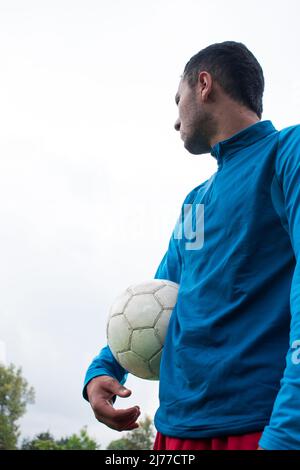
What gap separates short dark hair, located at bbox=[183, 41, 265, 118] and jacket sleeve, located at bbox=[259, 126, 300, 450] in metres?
0.88

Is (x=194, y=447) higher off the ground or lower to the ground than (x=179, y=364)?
lower

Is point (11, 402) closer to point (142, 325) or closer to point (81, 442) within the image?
point (81, 442)

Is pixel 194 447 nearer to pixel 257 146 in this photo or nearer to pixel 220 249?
pixel 220 249

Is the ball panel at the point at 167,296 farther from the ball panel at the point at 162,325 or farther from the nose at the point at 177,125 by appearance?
the nose at the point at 177,125

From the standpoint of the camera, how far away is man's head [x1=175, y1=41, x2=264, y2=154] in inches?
128

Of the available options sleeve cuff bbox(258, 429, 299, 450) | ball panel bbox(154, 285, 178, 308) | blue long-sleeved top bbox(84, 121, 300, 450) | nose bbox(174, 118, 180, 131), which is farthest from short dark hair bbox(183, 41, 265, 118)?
sleeve cuff bbox(258, 429, 299, 450)

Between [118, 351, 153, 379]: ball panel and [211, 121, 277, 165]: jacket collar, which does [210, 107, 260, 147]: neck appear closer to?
[211, 121, 277, 165]: jacket collar

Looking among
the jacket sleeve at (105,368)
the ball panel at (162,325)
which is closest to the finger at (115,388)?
the jacket sleeve at (105,368)

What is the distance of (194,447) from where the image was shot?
97.1 inches

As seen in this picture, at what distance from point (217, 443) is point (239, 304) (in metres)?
0.54

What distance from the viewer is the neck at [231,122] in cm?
318

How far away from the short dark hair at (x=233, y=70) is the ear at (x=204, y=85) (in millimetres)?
37
